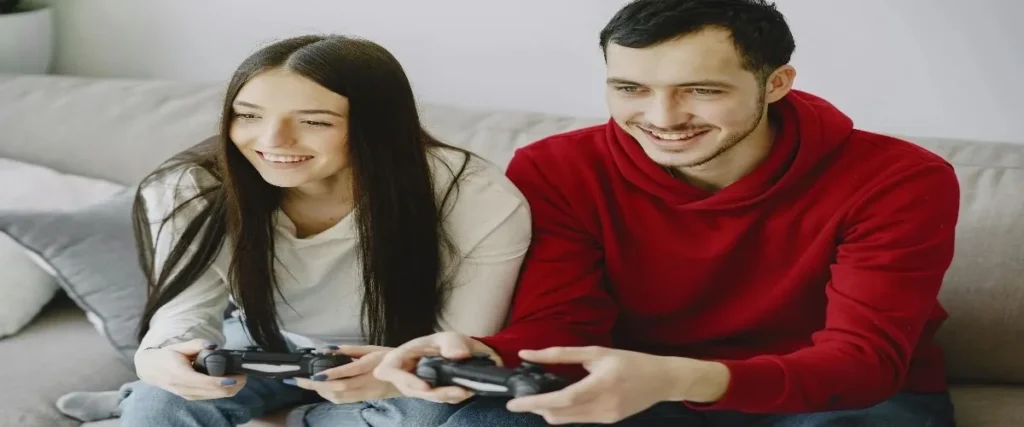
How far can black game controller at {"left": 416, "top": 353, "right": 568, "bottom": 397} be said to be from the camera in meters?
1.05

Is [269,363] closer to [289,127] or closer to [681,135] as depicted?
[289,127]

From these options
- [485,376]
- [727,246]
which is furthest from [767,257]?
[485,376]

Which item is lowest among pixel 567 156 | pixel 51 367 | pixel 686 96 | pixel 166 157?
pixel 51 367

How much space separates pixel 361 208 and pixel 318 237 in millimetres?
88

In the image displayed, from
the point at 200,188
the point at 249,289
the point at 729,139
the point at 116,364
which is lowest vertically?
the point at 116,364

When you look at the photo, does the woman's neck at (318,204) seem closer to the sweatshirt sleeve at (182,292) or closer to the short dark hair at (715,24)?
the sweatshirt sleeve at (182,292)

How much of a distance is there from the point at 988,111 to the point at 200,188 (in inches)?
46.7

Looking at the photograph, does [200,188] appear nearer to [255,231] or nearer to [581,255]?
[255,231]

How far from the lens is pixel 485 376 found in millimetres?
1081

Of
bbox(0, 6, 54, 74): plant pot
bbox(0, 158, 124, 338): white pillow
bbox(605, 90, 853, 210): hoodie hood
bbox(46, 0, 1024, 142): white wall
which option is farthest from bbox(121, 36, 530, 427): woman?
bbox(0, 6, 54, 74): plant pot

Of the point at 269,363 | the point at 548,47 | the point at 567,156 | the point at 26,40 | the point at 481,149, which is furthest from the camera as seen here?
the point at 26,40

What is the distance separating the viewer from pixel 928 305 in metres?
1.25

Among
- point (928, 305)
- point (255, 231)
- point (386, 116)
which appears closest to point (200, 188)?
point (255, 231)

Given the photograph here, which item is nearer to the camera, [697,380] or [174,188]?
[697,380]
